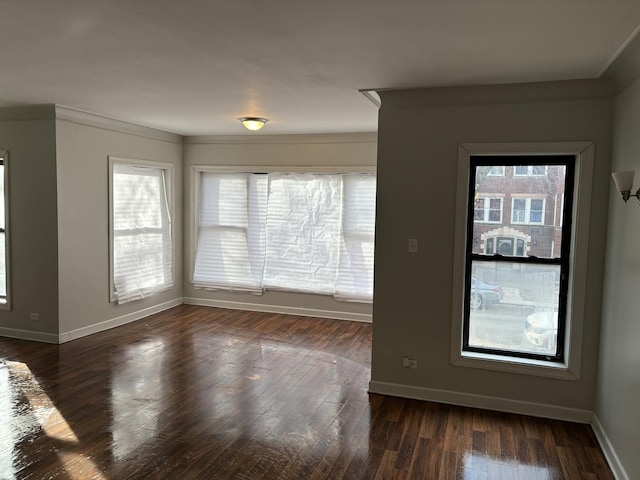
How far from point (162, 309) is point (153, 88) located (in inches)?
146

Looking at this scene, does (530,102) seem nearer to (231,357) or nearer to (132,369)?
(231,357)

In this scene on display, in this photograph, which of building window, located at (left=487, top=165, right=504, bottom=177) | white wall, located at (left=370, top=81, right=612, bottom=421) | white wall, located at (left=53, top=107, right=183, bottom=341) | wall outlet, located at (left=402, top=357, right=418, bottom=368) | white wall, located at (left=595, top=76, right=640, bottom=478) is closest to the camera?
white wall, located at (left=595, top=76, right=640, bottom=478)

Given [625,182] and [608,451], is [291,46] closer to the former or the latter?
[625,182]

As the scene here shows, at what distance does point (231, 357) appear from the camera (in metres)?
4.81

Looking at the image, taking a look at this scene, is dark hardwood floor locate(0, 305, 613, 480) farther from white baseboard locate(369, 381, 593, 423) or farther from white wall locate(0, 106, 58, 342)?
white wall locate(0, 106, 58, 342)

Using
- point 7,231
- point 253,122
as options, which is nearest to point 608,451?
point 253,122

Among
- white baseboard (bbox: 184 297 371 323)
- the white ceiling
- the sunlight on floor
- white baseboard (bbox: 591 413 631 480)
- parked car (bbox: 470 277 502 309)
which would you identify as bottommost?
the sunlight on floor

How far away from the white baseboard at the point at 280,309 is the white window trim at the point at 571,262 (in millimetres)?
2675

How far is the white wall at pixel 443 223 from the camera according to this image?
11.1ft

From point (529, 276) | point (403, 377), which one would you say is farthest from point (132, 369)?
point (529, 276)

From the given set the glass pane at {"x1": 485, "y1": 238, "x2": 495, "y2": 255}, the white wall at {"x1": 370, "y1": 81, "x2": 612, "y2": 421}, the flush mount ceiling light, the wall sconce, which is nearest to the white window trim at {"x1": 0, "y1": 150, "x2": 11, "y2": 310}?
the flush mount ceiling light

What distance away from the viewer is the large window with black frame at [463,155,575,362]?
3.61 m

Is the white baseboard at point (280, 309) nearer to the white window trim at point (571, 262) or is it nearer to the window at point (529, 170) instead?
the white window trim at point (571, 262)

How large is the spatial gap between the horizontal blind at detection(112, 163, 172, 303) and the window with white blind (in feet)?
1.81
